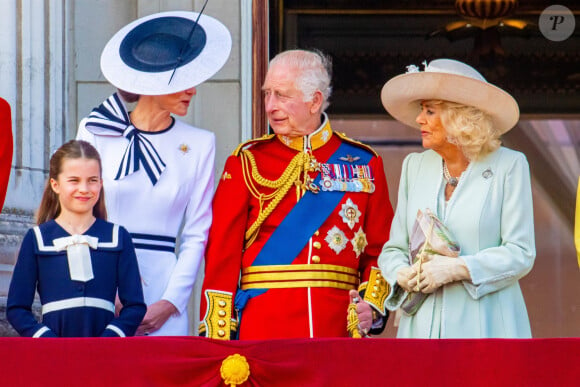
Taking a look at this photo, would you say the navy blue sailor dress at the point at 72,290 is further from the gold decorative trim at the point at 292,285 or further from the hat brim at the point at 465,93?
the hat brim at the point at 465,93

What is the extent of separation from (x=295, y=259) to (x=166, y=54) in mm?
967

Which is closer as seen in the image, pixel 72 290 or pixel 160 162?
pixel 72 290

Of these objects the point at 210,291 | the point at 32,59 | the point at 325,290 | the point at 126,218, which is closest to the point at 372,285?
the point at 325,290

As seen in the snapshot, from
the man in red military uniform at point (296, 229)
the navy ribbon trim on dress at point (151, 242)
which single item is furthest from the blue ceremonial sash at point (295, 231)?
the navy ribbon trim on dress at point (151, 242)

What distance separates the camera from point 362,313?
5348 mm

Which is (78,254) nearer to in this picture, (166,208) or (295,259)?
(166,208)

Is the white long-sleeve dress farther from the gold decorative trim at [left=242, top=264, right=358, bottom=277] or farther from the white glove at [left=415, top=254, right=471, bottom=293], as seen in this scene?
the white glove at [left=415, top=254, right=471, bottom=293]

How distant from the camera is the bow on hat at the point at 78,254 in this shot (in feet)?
16.8

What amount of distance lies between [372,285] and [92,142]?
1.20 m

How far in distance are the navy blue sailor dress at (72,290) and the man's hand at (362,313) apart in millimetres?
783

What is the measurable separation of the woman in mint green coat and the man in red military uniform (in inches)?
6.4

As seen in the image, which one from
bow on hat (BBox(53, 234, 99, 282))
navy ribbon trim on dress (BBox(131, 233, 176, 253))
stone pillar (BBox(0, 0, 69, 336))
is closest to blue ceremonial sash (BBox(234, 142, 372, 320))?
navy ribbon trim on dress (BBox(131, 233, 176, 253))

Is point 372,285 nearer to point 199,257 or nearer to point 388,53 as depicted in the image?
point 199,257

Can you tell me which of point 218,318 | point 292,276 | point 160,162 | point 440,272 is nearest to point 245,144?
point 160,162
